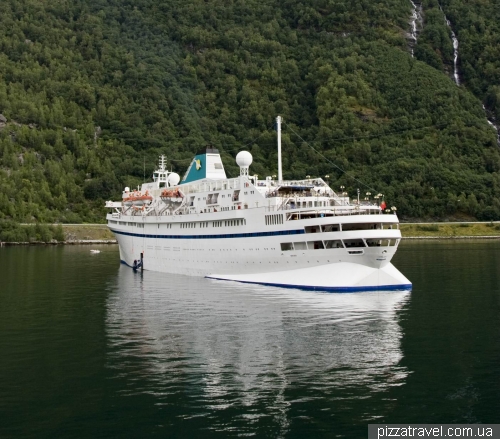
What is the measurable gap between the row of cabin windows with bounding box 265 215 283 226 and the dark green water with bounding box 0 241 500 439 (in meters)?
5.85

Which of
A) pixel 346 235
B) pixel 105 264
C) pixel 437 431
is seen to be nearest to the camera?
pixel 437 431

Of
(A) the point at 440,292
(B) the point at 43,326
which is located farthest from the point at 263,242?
(B) the point at 43,326

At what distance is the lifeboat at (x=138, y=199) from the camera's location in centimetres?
7962

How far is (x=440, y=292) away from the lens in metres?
53.1

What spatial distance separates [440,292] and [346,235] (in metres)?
9.80

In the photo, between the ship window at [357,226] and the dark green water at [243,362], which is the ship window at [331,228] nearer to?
the ship window at [357,226]

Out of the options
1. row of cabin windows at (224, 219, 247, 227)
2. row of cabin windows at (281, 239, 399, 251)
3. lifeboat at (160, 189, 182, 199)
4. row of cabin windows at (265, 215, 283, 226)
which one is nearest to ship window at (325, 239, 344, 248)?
row of cabin windows at (281, 239, 399, 251)

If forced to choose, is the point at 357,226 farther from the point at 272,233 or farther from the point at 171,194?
the point at 171,194

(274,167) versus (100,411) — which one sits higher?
(274,167)

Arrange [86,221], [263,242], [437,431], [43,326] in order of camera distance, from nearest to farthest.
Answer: [437,431]
[43,326]
[263,242]
[86,221]

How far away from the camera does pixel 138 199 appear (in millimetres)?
81625

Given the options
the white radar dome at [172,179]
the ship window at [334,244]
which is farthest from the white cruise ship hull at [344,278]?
the white radar dome at [172,179]

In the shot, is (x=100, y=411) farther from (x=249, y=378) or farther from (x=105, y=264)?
(x=105, y=264)

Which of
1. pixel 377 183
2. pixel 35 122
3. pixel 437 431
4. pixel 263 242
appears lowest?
pixel 437 431
